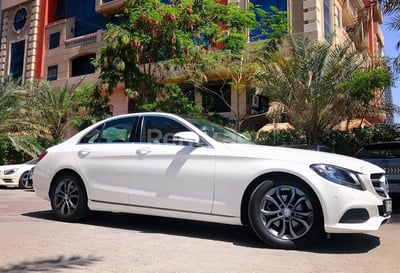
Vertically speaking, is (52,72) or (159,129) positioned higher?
(52,72)

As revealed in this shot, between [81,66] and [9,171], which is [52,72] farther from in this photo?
[9,171]

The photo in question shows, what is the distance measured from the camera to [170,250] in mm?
5156

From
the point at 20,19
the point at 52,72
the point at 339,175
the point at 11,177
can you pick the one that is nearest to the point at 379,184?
the point at 339,175

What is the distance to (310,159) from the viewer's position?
5336mm

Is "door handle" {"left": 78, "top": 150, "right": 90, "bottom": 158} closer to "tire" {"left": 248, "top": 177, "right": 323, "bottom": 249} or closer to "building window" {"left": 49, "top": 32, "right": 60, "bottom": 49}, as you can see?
"tire" {"left": 248, "top": 177, "right": 323, "bottom": 249}

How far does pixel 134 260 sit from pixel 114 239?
43.7 inches

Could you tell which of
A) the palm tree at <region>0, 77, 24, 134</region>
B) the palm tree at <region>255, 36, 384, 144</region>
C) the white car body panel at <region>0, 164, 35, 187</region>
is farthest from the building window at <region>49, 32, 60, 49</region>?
the palm tree at <region>255, 36, 384, 144</region>

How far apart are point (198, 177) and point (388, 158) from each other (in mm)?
4842

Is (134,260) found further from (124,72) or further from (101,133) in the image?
(124,72)

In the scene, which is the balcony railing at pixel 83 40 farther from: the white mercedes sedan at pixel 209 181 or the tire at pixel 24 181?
the white mercedes sedan at pixel 209 181

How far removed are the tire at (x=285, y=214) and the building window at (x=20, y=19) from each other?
32.3m

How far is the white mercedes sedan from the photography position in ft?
16.9

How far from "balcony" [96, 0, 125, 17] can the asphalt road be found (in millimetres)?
22506

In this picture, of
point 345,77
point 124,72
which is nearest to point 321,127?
point 345,77
